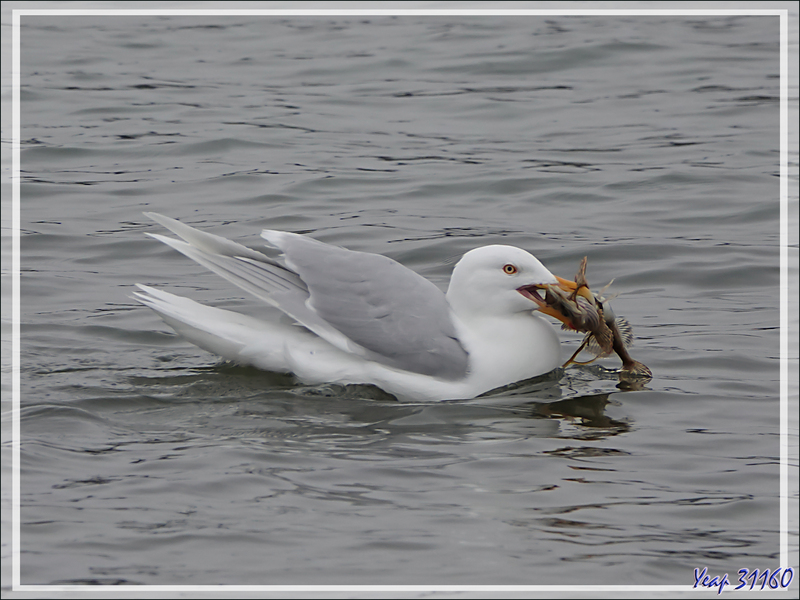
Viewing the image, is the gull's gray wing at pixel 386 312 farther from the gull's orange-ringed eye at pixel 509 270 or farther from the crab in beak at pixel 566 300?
the crab in beak at pixel 566 300

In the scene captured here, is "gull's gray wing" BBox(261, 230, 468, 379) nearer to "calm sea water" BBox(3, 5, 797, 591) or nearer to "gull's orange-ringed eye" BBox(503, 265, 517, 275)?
"calm sea water" BBox(3, 5, 797, 591)

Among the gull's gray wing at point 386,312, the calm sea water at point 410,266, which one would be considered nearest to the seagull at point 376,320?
the gull's gray wing at point 386,312

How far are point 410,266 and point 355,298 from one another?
7.37 feet

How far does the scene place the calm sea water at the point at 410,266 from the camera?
4.34 m

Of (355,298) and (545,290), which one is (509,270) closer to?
(545,290)

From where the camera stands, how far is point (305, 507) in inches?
177

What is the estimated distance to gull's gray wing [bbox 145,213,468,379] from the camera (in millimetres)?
5805

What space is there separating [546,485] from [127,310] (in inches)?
147

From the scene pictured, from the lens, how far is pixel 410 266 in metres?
8.07

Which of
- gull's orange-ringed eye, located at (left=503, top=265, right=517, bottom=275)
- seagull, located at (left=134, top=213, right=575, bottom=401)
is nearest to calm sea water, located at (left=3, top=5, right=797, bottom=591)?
seagull, located at (left=134, top=213, right=575, bottom=401)

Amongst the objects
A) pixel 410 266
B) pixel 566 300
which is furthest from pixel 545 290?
pixel 410 266

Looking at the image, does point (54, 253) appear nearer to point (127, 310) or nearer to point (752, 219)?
point (127, 310)

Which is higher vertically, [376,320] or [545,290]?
[545,290]

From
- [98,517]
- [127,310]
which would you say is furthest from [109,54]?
[98,517]
